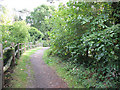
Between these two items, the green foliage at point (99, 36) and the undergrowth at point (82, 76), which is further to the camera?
the undergrowth at point (82, 76)

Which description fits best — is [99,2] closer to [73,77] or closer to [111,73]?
[111,73]

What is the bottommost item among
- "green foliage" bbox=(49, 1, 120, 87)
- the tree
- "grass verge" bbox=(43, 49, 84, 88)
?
"grass verge" bbox=(43, 49, 84, 88)

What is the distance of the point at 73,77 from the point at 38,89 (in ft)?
5.42

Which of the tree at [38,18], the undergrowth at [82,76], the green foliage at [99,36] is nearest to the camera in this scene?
the green foliage at [99,36]

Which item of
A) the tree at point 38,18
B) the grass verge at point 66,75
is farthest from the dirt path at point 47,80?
the tree at point 38,18

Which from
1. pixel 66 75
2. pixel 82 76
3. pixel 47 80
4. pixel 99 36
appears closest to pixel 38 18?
pixel 66 75

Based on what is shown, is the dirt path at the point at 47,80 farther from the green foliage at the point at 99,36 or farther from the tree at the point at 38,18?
the tree at the point at 38,18

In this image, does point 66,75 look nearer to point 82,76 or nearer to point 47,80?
point 82,76

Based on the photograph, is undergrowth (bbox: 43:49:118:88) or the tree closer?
undergrowth (bbox: 43:49:118:88)

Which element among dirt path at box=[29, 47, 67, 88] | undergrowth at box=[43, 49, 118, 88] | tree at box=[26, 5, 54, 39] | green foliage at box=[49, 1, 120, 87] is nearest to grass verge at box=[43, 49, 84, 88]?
undergrowth at box=[43, 49, 118, 88]

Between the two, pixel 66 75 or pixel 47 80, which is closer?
pixel 47 80

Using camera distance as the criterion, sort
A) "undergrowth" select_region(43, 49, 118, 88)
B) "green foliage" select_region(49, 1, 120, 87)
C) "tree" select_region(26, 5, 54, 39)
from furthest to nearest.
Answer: "tree" select_region(26, 5, 54, 39) → "undergrowth" select_region(43, 49, 118, 88) → "green foliage" select_region(49, 1, 120, 87)

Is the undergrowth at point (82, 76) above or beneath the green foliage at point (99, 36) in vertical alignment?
beneath

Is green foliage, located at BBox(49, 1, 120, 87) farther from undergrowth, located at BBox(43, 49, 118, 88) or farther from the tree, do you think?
the tree
